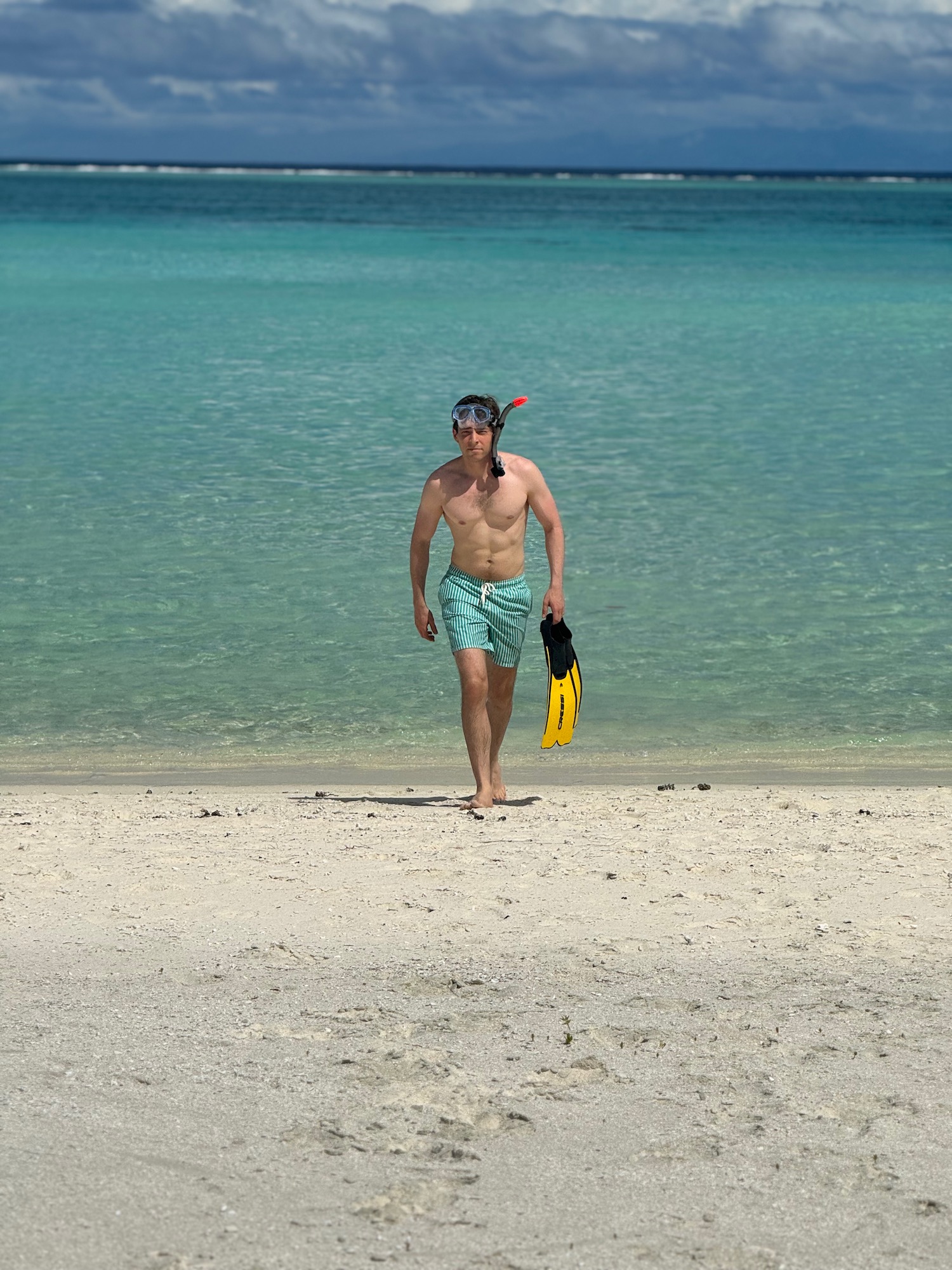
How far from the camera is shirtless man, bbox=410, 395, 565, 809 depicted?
596 cm

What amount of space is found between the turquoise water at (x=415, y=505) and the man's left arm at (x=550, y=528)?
1.49m

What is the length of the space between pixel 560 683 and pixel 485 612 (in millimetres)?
466

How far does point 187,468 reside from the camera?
14297 mm

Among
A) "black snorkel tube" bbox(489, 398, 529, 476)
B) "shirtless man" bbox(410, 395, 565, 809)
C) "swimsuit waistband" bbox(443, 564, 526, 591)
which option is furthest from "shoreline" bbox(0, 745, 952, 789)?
"black snorkel tube" bbox(489, 398, 529, 476)

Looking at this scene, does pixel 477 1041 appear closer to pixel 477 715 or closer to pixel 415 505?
pixel 477 715

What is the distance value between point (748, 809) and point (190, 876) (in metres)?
2.26

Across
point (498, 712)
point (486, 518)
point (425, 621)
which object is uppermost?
point (486, 518)

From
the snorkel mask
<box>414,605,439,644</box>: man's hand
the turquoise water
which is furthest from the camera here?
the turquoise water

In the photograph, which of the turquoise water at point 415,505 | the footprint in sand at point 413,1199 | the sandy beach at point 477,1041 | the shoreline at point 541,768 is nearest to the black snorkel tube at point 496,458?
the sandy beach at point 477,1041

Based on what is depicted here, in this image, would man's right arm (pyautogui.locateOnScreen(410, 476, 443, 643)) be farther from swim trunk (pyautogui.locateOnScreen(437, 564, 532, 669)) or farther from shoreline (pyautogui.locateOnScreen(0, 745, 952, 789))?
shoreline (pyautogui.locateOnScreen(0, 745, 952, 789))

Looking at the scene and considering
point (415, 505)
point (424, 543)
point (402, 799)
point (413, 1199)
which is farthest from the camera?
point (415, 505)

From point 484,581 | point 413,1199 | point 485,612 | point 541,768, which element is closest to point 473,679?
point 485,612

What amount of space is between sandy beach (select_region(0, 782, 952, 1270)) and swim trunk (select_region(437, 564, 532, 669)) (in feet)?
2.29

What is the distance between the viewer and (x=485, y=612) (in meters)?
6.04
